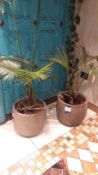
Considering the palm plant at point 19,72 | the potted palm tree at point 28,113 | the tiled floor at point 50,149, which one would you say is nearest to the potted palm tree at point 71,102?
the tiled floor at point 50,149

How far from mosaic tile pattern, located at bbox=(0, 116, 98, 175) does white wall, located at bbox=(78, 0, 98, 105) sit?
1.82ft

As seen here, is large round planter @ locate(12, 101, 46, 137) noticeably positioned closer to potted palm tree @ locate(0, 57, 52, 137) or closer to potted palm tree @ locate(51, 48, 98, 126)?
potted palm tree @ locate(0, 57, 52, 137)

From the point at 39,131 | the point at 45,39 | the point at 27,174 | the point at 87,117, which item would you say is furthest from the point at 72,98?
the point at 27,174

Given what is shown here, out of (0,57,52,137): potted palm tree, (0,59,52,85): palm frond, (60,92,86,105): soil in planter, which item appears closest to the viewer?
(0,59,52,85): palm frond

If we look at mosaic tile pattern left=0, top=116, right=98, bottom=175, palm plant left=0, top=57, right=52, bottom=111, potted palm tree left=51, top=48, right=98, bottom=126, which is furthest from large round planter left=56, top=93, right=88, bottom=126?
palm plant left=0, top=57, right=52, bottom=111

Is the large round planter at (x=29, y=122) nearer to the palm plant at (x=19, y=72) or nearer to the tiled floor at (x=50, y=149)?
the tiled floor at (x=50, y=149)

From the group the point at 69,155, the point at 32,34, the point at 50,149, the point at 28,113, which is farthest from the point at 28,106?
the point at 32,34

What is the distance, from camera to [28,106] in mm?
1798

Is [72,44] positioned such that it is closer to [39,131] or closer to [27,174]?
[39,131]

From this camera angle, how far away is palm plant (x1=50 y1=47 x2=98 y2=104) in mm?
1822

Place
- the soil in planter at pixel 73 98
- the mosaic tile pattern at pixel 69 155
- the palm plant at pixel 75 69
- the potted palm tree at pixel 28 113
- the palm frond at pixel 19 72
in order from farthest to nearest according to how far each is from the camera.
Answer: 1. the soil in planter at pixel 73 98
2. the palm plant at pixel 75 69
3. the potted palm tree at pixel 28 113
4. the mosaic tile pattern at pixel 69 155
5. the palm frond at pixel 19 72

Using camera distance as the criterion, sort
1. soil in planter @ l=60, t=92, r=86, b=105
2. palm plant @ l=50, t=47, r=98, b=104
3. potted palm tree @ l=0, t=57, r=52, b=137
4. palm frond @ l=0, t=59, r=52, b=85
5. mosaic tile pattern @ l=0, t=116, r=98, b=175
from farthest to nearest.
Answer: soil in planter @ l=60, t=92, r=86, b=105 < palm plant @ l=50, t=47, r=98, b=104 < potted palm tree @ l=0, t=57, r=52, b=137 < mosaic tile pattern @ l=0, t=116, r=98, b=175 < palm frond @ l=0, t=59, r=52, b=85

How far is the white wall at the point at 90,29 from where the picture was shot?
205 cm

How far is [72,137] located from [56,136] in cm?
17
